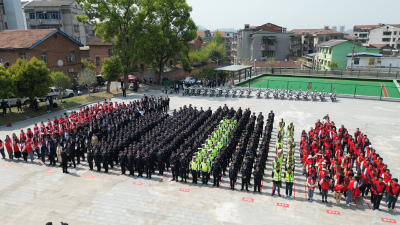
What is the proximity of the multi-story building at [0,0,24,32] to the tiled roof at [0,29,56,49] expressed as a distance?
72.0 ft

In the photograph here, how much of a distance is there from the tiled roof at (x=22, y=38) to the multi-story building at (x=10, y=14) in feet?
72.0

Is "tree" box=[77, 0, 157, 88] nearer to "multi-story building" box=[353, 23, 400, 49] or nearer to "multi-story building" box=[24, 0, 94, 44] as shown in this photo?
"multi-story building" box=[24, 0, 94, 44]

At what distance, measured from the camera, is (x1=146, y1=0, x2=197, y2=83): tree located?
111 feet

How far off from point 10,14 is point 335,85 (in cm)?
5618

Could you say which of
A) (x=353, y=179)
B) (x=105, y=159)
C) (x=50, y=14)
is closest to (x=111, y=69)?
(x=105, y=159)

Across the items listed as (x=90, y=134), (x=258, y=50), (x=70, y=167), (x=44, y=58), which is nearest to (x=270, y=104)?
(x=90, y=134)

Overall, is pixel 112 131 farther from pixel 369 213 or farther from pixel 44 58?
pixel 44 58

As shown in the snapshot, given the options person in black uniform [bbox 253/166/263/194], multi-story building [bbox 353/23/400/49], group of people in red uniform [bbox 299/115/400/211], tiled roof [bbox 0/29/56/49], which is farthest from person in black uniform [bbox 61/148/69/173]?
multi-story building [bbox 353/23/400/49]

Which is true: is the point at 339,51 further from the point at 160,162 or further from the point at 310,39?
the point at 160,162

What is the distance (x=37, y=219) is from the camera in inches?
393

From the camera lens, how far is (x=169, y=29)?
117 ft

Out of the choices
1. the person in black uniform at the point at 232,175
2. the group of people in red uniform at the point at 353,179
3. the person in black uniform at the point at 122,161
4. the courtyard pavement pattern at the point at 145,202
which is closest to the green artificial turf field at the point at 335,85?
the group of people in red uniform at the point at 353,179

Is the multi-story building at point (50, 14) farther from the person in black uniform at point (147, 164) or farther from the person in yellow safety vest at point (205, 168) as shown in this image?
the person in yellow safety vest at point (205, 168)

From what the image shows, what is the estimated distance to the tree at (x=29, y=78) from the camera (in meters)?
22.2
